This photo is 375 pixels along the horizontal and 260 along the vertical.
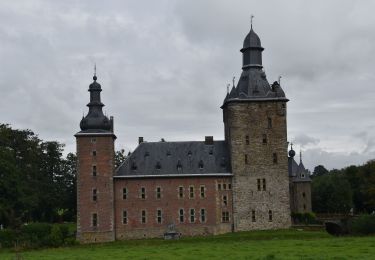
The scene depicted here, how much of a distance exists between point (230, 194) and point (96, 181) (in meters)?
12.8

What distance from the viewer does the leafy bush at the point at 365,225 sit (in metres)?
46.3

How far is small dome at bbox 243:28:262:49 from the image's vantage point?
6384 cm

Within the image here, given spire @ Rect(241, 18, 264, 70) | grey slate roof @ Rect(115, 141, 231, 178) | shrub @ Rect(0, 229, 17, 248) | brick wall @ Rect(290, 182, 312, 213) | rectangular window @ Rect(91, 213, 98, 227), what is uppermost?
spire @ Rect(241, 18, 264, 70)

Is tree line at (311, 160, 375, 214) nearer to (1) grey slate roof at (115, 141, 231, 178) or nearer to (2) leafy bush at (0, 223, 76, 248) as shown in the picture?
(1) grey slate roof at (115, 141, 231, 178)

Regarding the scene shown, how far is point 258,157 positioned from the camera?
61750mm

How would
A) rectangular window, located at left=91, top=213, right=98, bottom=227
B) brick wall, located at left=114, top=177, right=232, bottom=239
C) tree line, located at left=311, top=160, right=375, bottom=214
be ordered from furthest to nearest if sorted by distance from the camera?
tree line, located at left=311, top=160, right=375, bottom=214 → brick wall, located at left=114, top=177, right=232, bottom=239 → rectangular window, located at left=91, top=213, right=98, bottom=227

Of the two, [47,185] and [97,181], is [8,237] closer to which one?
[97,181]

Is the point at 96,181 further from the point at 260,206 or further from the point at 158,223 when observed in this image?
the point at 260,206

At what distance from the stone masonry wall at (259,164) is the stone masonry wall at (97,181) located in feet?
38.8

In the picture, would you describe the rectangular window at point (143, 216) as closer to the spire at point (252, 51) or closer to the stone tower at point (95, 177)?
the stone tower at point (95, 177)

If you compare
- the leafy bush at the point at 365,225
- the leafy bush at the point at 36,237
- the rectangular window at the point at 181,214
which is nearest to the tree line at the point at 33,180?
the leafy bush at the point at 36,237

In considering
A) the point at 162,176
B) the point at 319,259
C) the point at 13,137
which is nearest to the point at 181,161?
the point at 162,176

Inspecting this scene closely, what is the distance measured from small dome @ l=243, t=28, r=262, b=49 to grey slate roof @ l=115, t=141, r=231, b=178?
10.1m

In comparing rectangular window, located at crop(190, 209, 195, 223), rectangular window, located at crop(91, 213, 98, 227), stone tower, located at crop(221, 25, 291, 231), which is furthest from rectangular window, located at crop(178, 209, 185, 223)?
rectangular window, located at crop(91, 213, 98, 227)
